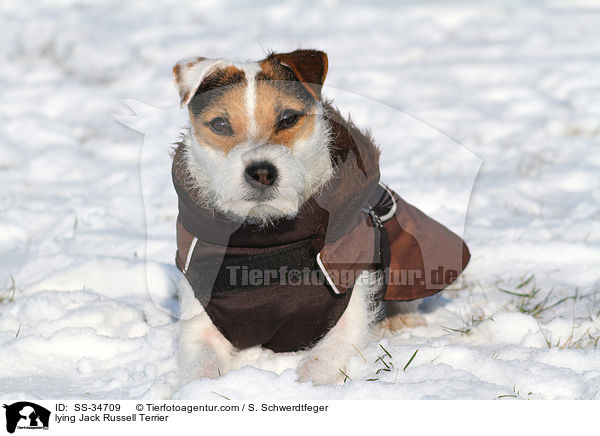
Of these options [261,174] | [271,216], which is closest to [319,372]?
[271,216]

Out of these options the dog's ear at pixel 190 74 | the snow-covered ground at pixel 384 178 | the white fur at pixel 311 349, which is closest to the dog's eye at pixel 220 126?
the dog's ear at pixel 190 74

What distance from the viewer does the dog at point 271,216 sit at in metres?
2.64

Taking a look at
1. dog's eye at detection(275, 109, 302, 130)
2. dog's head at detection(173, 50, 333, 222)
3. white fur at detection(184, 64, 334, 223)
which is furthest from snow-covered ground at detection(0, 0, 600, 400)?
dog's eye at detection(275, 109, 302, 130)

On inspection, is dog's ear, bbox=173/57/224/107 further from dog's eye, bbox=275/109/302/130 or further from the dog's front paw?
the dog's front paw

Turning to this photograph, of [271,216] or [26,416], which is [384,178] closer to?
[271,216]

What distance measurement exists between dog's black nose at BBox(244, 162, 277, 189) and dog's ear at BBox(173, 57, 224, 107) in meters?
0.48

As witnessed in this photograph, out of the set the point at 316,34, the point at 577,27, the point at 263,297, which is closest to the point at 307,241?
the point at 263,297

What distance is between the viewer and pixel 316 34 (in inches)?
391

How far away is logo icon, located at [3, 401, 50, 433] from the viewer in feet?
7.39

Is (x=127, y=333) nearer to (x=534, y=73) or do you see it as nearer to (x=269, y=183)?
(x=269, y=183)

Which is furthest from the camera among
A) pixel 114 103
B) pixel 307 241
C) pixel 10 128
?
pixel 114 103

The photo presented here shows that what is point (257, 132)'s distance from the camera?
2619 mm

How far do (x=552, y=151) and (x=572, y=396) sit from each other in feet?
13.0

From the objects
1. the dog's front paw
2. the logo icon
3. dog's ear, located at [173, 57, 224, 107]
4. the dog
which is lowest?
the dog's front paw
